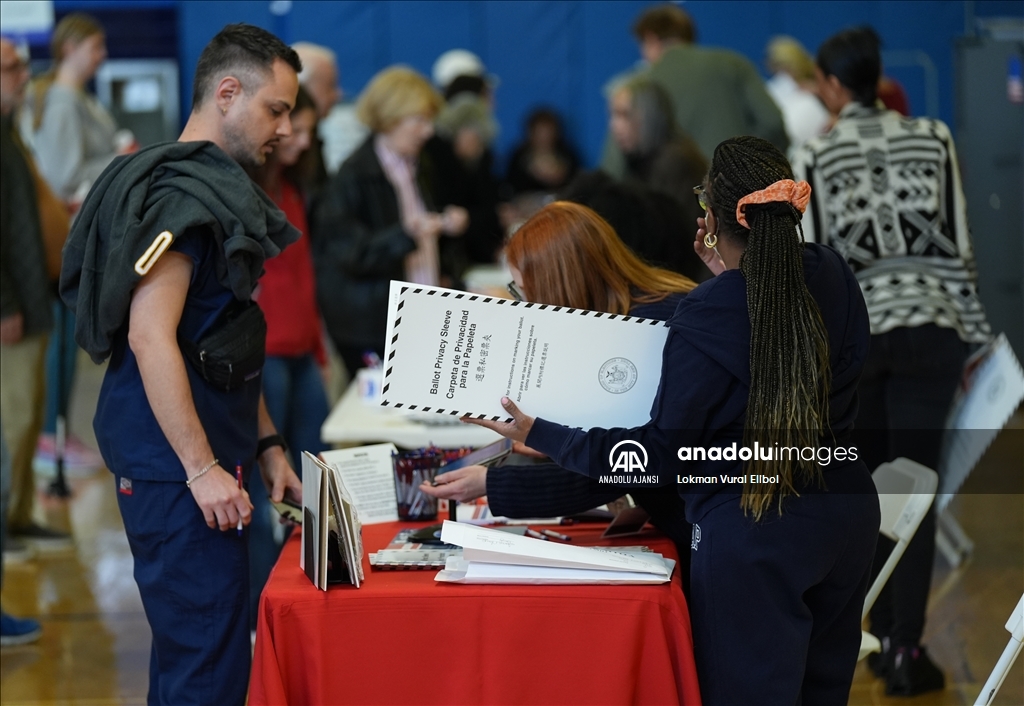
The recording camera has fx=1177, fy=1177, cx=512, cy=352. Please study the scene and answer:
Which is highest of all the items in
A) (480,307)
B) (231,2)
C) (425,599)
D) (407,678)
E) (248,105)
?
(231,2)

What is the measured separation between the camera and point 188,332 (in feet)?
7.56

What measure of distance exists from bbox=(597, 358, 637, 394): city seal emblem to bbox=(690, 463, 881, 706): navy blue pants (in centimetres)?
28

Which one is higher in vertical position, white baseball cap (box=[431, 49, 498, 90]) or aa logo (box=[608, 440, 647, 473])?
white baseball cap (box=[431, 49, 498, 90])

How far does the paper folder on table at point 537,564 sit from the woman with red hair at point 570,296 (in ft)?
0.68

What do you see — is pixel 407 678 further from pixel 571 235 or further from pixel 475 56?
pixel 475 56

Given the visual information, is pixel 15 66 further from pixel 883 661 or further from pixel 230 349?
pixel 883 661

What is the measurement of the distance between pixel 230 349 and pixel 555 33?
399 cm

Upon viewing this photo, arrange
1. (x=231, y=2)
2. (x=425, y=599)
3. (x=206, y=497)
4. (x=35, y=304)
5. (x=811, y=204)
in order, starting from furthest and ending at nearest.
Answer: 1. (x=231, y=2)
2. (x=35, y=304)
3. (x=811, y=204)
4. (x=206, y=497)
5. (x=425, y=599)

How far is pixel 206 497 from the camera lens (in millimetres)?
2232

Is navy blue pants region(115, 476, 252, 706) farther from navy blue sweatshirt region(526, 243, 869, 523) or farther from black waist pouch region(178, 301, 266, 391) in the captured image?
navy blue sweatshirt region(526, 243, 869, 523)

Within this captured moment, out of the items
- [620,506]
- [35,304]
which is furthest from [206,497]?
[35,304]

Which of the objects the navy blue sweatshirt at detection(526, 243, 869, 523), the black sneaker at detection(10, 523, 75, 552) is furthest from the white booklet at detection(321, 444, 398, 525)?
the black sneaker at detection(10, 523, 75, 552)

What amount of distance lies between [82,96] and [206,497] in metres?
4.24

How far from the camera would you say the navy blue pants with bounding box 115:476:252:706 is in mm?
2297
